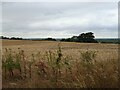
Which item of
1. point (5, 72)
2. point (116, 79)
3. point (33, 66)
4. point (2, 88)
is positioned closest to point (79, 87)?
→ point (116, 79)

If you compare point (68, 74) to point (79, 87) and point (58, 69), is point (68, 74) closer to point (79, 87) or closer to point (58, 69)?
point (58, 69)

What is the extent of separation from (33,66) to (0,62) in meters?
1.06

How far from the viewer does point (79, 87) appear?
656 cm

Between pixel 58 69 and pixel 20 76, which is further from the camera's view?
pixel 20 76

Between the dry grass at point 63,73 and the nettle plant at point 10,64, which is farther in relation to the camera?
the nettle plant at point 10,64

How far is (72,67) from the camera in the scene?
8.35 m

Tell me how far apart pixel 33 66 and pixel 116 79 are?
315cm

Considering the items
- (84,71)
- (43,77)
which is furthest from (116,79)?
(43,77)

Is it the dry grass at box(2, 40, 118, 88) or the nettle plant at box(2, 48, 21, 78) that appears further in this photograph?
the nettle plant at box(2, 48, 21, 78)

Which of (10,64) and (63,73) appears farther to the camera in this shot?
(10,64)

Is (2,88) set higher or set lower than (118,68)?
lower

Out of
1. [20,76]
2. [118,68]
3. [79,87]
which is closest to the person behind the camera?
[79,87]

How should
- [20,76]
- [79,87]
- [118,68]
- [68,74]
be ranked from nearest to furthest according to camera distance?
[79,87], [118,68], [68,74], [20,76]

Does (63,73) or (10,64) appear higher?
(10,64)
